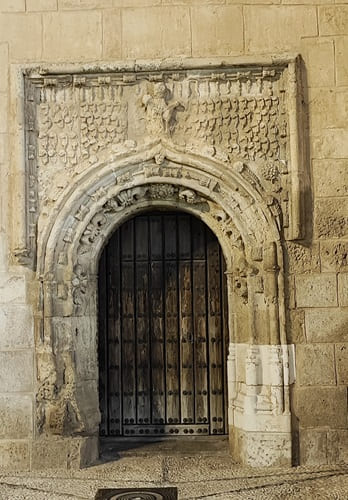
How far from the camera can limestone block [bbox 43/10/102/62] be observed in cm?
480

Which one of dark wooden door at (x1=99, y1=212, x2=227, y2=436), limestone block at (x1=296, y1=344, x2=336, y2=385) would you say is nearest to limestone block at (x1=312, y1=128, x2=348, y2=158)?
dark wooden door at (x1=99, y1=212, x2=227, y2=436)

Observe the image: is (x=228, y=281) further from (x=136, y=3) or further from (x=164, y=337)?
(x=136, y=3)

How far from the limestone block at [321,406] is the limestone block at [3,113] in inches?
116

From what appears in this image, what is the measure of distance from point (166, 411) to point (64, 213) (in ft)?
6.16

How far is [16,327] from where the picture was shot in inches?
186

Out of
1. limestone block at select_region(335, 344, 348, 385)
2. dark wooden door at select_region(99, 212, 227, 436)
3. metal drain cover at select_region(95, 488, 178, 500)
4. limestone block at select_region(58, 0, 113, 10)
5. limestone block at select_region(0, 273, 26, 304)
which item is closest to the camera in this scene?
metal drain cover at select_region(95, 488, 178, 500)

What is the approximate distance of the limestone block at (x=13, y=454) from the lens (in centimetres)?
461

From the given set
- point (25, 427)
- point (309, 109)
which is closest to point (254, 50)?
point (309, 109)

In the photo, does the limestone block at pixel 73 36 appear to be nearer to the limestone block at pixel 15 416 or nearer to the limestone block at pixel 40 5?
the limestone block at pixel 40 5

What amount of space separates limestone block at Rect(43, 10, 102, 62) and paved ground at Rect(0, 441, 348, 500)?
306 cm

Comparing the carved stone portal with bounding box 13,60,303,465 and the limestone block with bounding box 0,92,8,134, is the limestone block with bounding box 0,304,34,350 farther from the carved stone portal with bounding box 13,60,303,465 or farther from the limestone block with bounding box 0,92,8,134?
the limestone block with bounding box 0,92,8,134

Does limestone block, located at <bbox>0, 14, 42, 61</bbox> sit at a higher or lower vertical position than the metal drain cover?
higher

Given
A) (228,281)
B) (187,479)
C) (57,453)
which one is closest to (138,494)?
(187,479)

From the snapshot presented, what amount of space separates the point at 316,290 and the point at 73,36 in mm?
2665
